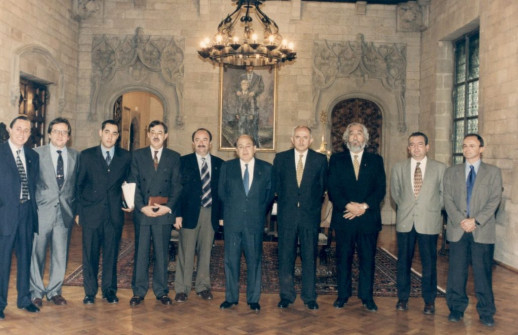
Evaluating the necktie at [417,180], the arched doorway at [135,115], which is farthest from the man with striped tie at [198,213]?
the arched doorway at [135,115]

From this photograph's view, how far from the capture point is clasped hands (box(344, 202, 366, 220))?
4.41 metres

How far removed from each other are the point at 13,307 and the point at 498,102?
701cm

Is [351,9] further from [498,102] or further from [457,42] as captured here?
→ [498,102]

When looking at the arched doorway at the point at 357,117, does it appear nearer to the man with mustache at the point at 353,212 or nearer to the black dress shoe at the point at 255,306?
the man with mustache at the point at 353,212

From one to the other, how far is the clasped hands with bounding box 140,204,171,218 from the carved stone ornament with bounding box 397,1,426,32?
27.6ft

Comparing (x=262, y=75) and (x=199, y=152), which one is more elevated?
(x=262, y=75)

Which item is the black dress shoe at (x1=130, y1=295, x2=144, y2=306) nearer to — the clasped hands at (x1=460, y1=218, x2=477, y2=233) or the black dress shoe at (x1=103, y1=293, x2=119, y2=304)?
the black dress shoe at (x1=103, y1=293, x2=119, y2=304)

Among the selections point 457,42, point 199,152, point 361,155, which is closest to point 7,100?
point 199,152

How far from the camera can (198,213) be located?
4691 mm

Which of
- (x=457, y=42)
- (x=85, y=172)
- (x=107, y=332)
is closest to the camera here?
(x=107, y=332)

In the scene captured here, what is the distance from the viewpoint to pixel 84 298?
4.55 meters

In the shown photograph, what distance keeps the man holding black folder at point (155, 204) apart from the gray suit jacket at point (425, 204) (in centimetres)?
218

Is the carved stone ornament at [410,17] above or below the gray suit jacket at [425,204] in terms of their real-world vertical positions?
above

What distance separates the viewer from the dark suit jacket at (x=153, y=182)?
14.8ft
